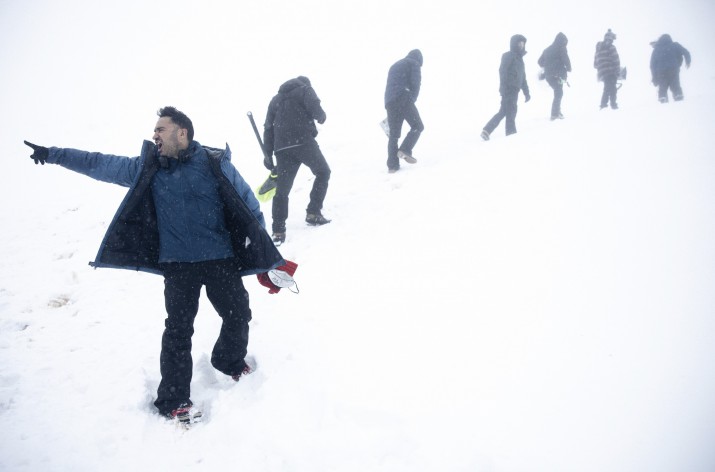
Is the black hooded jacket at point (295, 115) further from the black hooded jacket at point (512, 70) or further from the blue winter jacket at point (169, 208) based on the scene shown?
the black hooded jacket at point (512, 70)

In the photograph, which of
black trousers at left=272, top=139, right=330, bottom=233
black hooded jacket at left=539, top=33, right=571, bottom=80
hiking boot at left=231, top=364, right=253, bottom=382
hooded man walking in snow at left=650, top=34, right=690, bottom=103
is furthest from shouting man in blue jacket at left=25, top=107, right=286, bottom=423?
hooded man walking in snow at left=650, top=34, right=690, bottom=103

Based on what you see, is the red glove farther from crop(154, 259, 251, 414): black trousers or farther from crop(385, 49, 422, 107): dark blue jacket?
crop(385, 49, 422, 107): dark blue jacket

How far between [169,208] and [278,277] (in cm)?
107

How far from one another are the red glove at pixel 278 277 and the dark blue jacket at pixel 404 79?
17.1ft

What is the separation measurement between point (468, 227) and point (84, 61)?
56.9m

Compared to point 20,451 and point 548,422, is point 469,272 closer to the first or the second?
point 548,422

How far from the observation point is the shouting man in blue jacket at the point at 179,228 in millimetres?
2711

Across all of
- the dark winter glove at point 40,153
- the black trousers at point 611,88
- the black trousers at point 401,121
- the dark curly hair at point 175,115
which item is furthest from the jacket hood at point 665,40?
the dark winter glove at point 40,153

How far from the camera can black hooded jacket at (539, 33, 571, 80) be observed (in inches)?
397

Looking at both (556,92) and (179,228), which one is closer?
(179,228)

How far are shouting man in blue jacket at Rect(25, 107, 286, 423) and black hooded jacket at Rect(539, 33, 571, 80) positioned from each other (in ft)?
34.8

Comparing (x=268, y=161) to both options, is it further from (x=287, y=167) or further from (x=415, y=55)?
(x=415, y=55)

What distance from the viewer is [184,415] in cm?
286

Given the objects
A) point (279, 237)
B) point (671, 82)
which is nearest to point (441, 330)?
point (279, 237)
